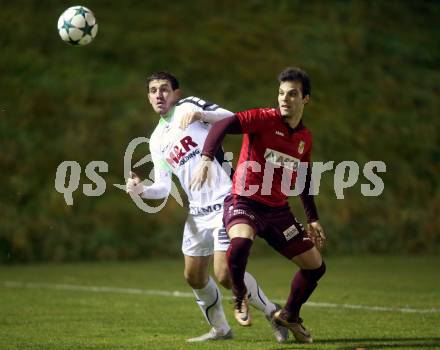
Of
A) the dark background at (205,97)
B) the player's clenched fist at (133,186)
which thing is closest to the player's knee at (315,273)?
the player's clenched fist at (133,186)

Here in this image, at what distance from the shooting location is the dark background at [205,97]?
18.2 meters

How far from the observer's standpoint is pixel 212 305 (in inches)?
310

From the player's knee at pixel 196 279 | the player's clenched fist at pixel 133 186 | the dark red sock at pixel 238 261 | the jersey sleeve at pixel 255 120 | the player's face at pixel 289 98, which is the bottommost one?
the player's knee at pixel 196 279

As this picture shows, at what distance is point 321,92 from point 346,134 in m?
1.66

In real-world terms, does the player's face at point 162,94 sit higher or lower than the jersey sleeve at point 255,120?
higher

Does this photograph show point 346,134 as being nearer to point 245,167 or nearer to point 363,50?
point 363,50

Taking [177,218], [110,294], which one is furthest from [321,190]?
[110,294]

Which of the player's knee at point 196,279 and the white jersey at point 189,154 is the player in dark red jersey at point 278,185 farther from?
the player's knee at point 196,279

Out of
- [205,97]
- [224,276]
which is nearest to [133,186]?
[224,276]

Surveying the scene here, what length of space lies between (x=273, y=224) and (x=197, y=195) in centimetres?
94

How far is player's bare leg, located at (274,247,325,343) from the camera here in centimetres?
732

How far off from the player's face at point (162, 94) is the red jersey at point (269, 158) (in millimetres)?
1031

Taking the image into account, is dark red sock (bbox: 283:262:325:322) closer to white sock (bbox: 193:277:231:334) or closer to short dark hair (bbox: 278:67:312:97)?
white sock (bbox: 193:277:231:334)

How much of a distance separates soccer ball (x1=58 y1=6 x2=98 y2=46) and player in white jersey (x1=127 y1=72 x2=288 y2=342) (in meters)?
2.07
